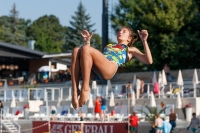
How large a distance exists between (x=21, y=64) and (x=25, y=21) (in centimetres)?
5241

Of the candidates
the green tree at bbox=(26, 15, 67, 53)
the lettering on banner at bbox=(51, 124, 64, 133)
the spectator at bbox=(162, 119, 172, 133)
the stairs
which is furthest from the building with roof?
the green tree at bbox=(26, 15, 67, 53)

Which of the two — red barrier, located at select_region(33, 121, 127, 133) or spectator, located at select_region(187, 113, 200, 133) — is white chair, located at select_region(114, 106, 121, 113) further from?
spectator, located at select_region(187, 113, 200, 133)

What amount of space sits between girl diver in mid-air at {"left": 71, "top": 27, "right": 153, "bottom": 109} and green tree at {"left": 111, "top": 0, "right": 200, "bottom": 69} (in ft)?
74.8

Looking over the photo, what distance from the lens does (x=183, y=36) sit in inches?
1225

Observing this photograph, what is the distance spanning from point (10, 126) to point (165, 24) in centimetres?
1184

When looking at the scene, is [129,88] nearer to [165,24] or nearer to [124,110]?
[124,110]

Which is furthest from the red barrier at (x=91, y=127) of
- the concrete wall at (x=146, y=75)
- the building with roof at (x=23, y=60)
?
the building with roof at (x=23, y=60)

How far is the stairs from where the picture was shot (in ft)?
76.7

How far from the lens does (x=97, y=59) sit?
23.8 ft

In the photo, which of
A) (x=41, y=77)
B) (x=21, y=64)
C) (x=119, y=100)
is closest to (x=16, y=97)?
(x=119, y=100)

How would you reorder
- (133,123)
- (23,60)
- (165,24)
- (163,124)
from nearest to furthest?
(163,124)
(133,123)
(165,24)
(23,60)

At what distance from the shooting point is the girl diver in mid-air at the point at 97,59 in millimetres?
7094

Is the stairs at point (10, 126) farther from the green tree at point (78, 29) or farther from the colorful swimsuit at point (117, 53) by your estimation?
the green tree at point (78, 29)

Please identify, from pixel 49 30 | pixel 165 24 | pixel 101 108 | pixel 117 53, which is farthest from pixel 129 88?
pixel 49 30
